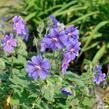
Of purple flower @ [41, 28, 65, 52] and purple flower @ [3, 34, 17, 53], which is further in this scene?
purple flower @ [3, 34, 17, 53]

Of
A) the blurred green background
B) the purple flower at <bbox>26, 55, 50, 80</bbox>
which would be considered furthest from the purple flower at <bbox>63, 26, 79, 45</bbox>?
the blurred green background

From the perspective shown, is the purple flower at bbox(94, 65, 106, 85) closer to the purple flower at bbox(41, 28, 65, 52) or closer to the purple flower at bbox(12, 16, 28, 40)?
the purple flower at bbox(41, 28, 65, 52)

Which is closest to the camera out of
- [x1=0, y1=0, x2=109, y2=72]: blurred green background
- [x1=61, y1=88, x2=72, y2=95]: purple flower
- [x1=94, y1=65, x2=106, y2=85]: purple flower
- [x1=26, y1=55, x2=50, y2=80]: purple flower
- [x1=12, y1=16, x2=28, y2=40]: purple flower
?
[x1=26, y1=55, x2=50, y2=80]: purple flower

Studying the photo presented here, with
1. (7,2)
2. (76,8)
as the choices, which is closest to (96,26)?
(76,8)

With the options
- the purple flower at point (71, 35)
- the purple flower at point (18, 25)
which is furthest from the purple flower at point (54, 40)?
the purple flower at point (18, 25)

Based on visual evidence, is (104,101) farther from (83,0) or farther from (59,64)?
(83,0)

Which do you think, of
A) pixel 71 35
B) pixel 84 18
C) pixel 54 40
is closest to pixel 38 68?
pixel 54 40

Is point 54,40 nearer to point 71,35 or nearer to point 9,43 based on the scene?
point 71,35
